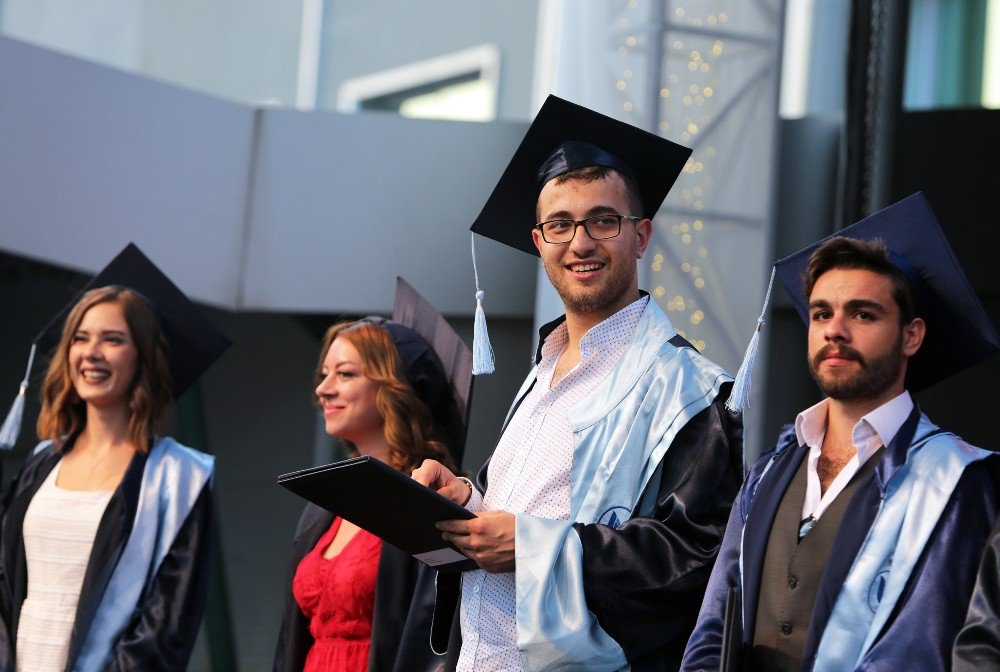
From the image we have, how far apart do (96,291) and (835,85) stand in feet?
15.9

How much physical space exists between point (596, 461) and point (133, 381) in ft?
6.05

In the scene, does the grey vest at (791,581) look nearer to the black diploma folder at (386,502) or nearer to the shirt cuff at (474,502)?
the black diploma folder at (386,502)

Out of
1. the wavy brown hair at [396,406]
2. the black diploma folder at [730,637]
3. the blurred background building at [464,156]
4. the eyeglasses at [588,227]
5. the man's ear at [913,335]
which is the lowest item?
the black diploma folder at [730,637]

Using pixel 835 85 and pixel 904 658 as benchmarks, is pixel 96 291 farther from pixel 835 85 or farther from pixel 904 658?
pixel 835 85

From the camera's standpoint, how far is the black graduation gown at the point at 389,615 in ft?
11.1

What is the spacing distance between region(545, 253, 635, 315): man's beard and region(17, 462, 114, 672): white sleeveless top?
165 centimetres

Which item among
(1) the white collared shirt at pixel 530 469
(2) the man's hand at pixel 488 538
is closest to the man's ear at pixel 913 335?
(1) the white collared shirt at pixel 530 469

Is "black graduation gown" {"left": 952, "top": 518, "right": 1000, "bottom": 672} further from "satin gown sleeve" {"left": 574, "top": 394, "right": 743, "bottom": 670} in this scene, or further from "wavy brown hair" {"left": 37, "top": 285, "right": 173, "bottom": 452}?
"wavy brown hair" {"left": 37, "top": 285, "right": 173, "bottom": 452}

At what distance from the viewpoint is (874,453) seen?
2613 mm

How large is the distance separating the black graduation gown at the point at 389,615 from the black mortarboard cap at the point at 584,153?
94 cm

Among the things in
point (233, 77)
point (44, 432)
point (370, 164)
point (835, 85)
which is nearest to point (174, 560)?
point (44, 432)

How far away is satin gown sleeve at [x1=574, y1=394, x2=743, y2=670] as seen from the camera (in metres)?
2.65

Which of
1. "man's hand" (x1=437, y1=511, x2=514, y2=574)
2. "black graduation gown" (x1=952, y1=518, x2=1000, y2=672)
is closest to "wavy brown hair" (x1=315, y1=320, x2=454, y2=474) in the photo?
"man's hand" (x1=437, y1=511, x2=514, y2=574)

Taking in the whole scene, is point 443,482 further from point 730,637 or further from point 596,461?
point 730,637
